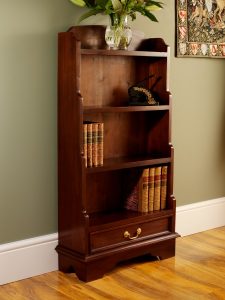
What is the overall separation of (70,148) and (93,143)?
13 cm

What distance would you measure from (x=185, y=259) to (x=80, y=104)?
4.04 feet

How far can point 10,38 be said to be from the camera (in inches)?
115

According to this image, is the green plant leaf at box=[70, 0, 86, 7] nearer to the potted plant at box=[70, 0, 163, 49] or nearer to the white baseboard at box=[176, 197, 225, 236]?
the potted plant at box=[70, 0, 163, 49]

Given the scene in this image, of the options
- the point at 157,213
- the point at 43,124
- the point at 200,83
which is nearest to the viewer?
the point at 43,124

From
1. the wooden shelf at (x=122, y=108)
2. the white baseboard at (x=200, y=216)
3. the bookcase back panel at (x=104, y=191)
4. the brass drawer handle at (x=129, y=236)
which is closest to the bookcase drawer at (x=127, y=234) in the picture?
the brass drawer handle at (x=129, y=236)

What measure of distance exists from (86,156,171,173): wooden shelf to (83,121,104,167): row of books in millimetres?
48

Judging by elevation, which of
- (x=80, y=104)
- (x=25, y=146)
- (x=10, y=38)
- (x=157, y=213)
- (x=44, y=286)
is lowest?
(x=44, y=286)

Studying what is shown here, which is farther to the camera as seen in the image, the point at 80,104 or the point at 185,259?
the point at 185,259

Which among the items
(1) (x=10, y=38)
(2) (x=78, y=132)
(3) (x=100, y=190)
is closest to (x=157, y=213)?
(3) (x=100, y=190)

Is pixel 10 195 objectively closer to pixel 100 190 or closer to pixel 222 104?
pixel 100 190

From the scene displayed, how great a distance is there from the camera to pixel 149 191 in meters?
3.37

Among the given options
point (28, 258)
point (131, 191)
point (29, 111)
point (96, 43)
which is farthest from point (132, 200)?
point (96, 43)

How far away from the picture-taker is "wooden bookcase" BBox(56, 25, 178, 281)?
119 inches

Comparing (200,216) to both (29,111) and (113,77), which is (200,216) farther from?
(29,111)
